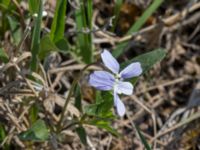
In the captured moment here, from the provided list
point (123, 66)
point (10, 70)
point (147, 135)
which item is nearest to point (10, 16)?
point (10, 70)

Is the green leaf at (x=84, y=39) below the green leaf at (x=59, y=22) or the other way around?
below

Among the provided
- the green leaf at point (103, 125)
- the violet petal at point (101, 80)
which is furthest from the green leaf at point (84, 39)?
the violet petal at point (101, 80)

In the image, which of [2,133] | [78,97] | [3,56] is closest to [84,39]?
[78,97]

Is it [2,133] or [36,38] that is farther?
[2,133]

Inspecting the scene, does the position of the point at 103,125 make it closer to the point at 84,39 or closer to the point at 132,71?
the point at 132,71

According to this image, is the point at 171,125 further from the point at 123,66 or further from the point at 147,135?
the point at 123,66

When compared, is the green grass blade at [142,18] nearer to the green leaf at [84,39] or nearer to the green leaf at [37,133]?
the green leaf at [84,39]
